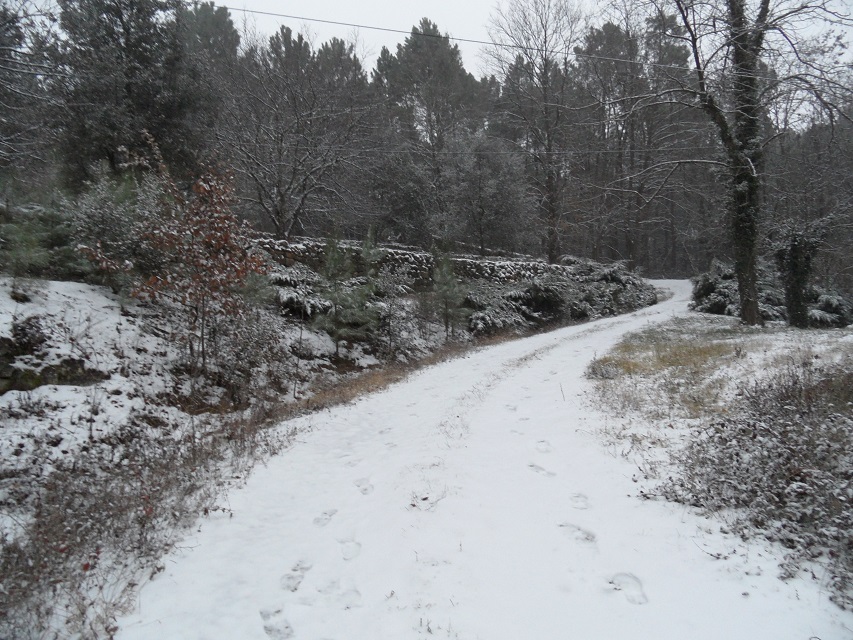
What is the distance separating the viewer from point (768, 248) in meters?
14.5

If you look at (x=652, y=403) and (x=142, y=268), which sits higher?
(x=142, y=268)

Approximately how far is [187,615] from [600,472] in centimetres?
404

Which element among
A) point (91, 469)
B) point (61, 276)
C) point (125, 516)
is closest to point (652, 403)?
point (125, 516)

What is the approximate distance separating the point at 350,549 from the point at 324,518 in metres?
0.67

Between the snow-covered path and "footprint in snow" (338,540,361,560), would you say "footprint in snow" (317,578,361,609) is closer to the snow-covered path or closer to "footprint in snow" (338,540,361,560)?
the snow-covered path

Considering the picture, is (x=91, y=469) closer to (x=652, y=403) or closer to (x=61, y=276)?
Answer: (x=61, y=276)

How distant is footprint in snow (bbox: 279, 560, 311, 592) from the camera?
334 centimetres

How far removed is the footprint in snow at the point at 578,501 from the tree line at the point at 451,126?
914 cm

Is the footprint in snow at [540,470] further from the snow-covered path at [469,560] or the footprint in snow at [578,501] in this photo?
the footprint in snow at [578,501]

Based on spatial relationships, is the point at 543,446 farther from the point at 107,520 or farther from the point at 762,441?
the point at 107,520

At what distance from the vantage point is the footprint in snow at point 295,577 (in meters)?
3.34

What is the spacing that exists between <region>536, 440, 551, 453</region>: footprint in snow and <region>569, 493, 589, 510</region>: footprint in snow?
111 centimetres

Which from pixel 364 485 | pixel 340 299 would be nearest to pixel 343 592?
pixel 364 485

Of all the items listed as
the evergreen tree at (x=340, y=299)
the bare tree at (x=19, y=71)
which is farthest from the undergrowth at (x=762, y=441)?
the bare tree at (x=19, y=71)
